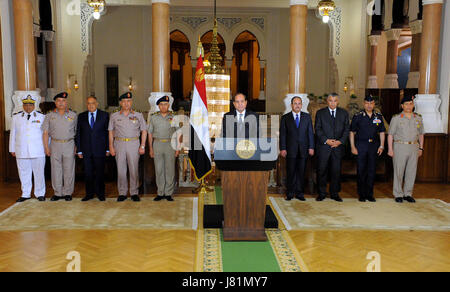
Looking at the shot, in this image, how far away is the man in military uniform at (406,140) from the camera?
6.23m

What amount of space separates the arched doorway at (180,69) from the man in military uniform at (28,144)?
1485 centimetres

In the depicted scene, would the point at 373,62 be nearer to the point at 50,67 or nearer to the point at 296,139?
the point at 296,139

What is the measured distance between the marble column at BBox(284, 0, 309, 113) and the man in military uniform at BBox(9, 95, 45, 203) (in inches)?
185

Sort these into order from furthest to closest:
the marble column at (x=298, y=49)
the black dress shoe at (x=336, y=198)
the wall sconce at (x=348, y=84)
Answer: the wall sconce at (x=348, y=84) < the marble column at (x=298, y=49) < the black dress shoe at (x=336, y=198)

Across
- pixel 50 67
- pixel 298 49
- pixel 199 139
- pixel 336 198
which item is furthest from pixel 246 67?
pixel 199 139

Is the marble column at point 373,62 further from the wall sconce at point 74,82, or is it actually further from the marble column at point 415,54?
the wall sconce at point 74,82

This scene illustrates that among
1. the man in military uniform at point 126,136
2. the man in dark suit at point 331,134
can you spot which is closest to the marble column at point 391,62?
the man in dark suit at point 331,134

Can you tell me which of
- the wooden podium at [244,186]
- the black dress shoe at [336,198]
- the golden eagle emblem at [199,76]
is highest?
the golden eagle emblem at [199,76]

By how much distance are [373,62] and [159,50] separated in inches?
313

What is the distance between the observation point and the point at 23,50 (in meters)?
7.87

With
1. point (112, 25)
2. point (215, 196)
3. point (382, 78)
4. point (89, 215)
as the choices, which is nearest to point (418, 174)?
point (215, 196)

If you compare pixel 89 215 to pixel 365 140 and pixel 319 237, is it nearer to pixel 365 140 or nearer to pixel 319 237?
pixel 319 237

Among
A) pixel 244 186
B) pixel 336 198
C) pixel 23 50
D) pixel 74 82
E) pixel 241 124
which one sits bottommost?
pixel 336 198

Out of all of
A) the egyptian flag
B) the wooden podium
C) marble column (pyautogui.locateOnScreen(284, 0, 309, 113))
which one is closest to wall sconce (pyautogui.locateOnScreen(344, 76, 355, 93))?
marble column (pyautogui.locateOnScreen(284, 0, 309, 113))
